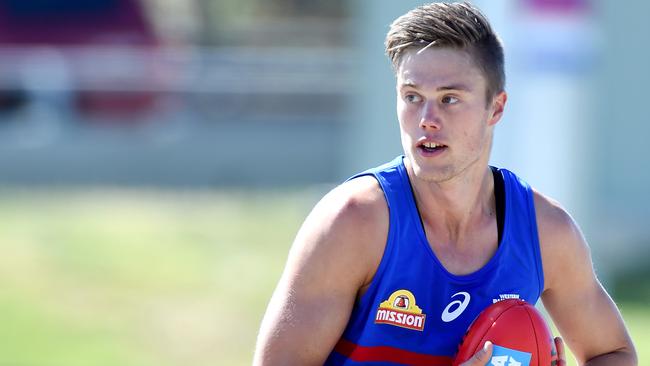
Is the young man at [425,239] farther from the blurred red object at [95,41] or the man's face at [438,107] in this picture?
the blurred red object at [95,41]

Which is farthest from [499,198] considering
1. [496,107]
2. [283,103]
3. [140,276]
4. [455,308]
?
[283,103]

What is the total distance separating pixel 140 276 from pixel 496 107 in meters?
6.94

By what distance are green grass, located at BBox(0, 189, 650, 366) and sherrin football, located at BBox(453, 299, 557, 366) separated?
16.4 feet

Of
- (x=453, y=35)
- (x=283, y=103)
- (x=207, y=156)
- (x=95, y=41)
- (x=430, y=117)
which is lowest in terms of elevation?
(x=430, y=117)

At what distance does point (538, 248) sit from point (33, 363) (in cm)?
520

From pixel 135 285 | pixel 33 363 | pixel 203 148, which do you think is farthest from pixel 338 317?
pixel 203 148

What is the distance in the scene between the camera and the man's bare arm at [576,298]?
4.16 m

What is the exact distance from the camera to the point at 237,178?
50.4 ft

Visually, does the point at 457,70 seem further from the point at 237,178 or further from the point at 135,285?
the point at 237,178

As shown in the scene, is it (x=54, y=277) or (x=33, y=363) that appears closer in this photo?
(x=33, y=363)

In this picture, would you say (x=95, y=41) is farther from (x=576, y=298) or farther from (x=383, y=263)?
(x=383, y=263)

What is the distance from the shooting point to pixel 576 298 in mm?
4242

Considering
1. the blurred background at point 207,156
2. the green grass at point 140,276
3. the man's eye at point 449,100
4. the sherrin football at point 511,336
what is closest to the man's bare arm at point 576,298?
the sherrin football at point 511,336

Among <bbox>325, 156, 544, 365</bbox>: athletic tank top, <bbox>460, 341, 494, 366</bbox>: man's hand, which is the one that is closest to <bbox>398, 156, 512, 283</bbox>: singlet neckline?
<bbox>325, 156, 544, 365</bbox>: athletic tank top
